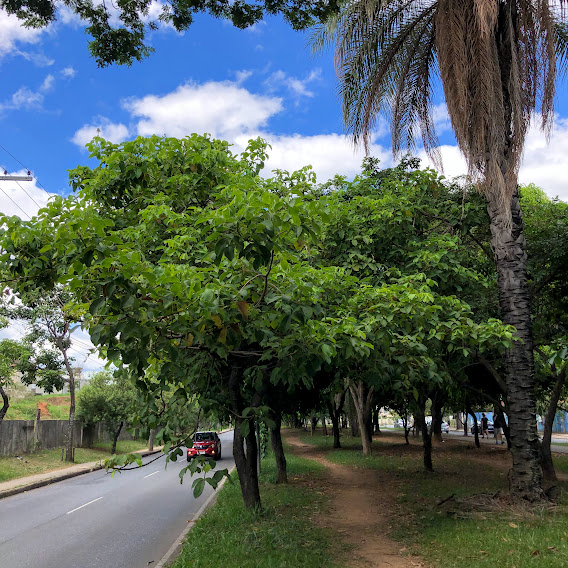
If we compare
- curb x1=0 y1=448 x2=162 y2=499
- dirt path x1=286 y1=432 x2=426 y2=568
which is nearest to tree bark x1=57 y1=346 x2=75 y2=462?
curb x1=0 y1=448 x2=162 y2=499

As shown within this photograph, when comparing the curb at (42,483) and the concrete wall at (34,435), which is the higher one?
the concrete wall at (34,435)

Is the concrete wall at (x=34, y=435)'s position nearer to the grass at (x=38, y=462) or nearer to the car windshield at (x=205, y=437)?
the grass at (x=38, y=462)

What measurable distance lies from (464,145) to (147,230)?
5.72m

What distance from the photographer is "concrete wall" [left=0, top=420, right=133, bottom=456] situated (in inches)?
992

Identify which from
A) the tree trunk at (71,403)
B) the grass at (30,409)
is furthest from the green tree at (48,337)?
the grass at (30,409)

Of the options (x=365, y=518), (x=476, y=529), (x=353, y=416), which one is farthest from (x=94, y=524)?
(x=353, y=416)

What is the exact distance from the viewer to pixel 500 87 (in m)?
9.20

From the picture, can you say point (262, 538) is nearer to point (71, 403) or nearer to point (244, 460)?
point (244, 460)

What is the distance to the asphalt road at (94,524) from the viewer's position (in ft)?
27.7

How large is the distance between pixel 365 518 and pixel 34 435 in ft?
78.9

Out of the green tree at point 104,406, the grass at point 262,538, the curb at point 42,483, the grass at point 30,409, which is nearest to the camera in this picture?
the grass at point 262,538

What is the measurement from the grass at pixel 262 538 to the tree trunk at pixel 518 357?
3.72 meters

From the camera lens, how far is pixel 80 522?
11586mm

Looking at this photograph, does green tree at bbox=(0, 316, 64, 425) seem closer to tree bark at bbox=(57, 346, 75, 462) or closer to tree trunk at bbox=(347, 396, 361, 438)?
tree bark at bbox=(57, 346, 75, 462)
